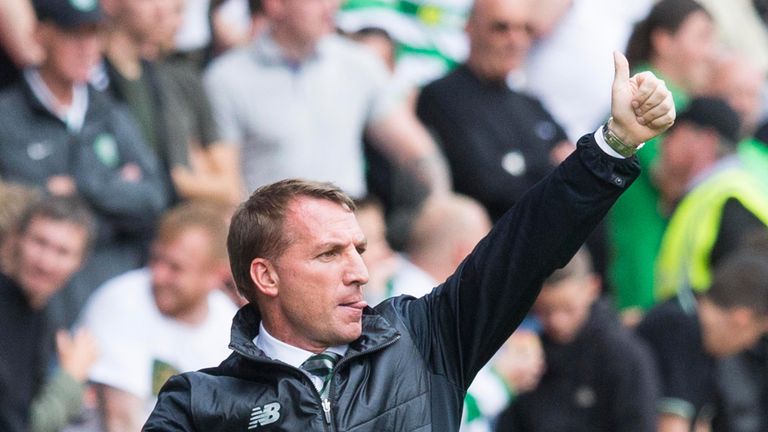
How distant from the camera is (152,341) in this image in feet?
22.4

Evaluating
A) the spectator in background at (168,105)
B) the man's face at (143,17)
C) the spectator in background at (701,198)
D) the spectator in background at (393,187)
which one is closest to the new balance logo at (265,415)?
the spectator in background at (168,105)

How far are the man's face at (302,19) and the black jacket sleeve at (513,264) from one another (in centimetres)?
390

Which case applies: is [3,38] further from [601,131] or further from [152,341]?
[601,131]

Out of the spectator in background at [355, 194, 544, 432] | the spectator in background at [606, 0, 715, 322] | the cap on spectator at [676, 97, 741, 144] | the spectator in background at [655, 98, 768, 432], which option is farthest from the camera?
the cap on spectator at [676, 97, 741, 144]

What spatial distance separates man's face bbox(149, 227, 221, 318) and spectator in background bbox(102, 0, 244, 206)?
2.38 ft

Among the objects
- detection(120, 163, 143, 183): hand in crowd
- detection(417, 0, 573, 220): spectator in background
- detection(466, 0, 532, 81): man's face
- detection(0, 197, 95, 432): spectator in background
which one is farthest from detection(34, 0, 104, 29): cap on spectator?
detection(466, 0, 532, 81): man's face

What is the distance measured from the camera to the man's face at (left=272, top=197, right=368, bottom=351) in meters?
4.18

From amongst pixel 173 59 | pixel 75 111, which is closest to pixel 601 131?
pixel 75 111

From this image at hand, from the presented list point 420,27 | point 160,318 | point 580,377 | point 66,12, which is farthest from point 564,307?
point 66,12

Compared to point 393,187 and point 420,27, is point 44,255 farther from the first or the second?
point 420,27

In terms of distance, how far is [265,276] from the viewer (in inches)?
169

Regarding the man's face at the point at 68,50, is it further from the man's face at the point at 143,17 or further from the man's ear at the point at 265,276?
the man's ear at the point at 265,276

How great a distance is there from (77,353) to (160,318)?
1.25 ft

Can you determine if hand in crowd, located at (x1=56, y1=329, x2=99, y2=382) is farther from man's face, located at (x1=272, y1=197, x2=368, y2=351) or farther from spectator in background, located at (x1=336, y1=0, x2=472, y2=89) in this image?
spectator in background, located at (x1=336, y1=0, x2=472, y2=89)
